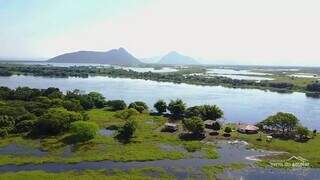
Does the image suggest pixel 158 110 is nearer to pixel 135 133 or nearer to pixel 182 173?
pixel 135 133

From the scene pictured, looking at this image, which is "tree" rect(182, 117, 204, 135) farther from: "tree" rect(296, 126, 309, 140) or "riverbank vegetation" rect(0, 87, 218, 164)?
"tree" rect(296, 126, 309, 140)

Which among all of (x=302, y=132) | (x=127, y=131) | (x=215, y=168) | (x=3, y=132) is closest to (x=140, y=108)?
(x=127, y=131)

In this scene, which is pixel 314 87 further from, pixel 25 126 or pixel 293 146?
pixel 25 126

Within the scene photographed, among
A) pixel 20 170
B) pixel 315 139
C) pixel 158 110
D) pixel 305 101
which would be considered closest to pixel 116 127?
pixel 158 110

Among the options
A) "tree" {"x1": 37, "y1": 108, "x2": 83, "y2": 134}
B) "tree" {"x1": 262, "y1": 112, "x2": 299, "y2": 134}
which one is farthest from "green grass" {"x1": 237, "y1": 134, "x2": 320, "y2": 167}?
"tree" {"x1": 37, "y1": 108, "x2": 83, "y2": 134}

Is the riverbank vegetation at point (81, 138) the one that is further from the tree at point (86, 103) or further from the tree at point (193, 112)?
the tree at point (86, 103)
